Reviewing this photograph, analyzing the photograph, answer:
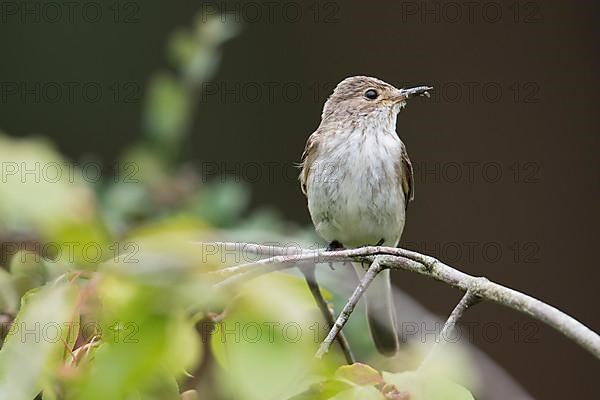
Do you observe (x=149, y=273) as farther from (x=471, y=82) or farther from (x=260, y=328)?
(x=471, y=82)

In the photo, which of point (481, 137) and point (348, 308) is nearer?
point (348, 308)

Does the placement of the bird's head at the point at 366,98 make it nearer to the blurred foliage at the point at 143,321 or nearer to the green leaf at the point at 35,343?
the blurred foliage at the point at 143,321

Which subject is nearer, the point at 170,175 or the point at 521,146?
the point at 170,175

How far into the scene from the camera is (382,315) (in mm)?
3420

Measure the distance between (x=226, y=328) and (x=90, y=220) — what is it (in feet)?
0.66

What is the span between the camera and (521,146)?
18.3ft

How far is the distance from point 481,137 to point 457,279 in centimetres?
437

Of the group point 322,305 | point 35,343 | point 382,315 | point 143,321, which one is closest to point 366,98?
point 382,315

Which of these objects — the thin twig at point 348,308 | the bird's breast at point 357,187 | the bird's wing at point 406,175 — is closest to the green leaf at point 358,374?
the thin twig at point 348,308

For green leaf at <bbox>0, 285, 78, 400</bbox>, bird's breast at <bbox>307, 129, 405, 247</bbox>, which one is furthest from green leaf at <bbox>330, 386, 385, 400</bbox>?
bird's breast at <bbox>307, 129, 405, 247</bbox>

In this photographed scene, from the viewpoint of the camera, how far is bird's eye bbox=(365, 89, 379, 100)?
341 cm

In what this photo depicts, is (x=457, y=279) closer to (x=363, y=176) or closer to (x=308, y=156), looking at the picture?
(x=363, y=176)

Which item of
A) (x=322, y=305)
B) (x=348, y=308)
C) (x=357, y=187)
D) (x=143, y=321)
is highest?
(x=143, y=321)

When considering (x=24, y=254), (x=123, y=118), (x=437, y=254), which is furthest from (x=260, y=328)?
(x=123, y=118)
